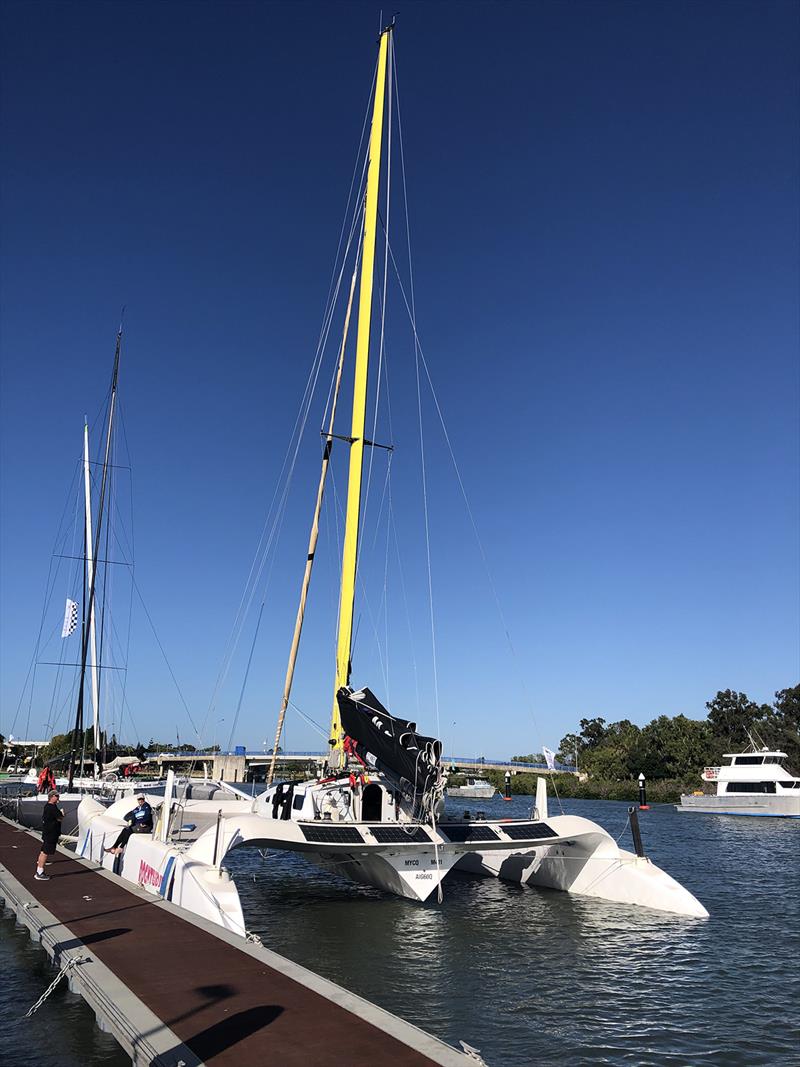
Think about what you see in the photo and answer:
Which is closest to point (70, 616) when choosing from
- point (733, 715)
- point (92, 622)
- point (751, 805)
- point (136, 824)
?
point (92, 622)

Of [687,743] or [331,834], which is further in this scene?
[687,743]

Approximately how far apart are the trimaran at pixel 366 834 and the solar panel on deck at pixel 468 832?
4 cm

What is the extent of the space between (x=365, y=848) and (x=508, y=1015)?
4.74 m

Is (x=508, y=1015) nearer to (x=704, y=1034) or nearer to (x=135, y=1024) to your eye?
(x=704, y=1034)

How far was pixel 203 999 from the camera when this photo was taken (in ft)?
23.8

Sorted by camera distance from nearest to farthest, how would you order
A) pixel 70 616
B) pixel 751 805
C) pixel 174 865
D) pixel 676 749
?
pixel 174 865 → pixel 70 616 → pixel 751 805 → pixel 676 749

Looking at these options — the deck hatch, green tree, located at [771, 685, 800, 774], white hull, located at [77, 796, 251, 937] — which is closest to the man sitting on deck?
white hull, located at [77, 796, 251, 937]

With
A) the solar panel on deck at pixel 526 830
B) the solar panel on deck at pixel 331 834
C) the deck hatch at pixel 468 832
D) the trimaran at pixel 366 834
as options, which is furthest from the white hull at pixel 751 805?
the solar panel on deck at pixel 331 834

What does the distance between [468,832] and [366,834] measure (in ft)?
8.22

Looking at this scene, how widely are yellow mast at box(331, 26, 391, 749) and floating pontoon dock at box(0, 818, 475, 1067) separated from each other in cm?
821

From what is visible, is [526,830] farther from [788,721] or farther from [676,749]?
[788,721]

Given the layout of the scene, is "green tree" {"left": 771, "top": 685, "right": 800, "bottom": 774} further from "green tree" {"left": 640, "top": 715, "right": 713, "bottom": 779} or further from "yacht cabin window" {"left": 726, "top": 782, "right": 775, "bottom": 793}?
"yacht cabin window" {"left": 726, "top": 782, "right": 775, "bottom": 793}

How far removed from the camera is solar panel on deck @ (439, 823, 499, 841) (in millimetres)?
14828

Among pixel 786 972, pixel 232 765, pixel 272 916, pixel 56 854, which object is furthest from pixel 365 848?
pixel 232 765
